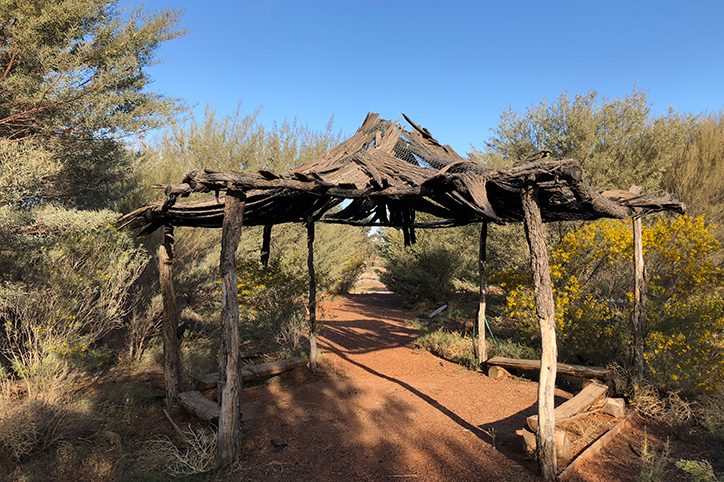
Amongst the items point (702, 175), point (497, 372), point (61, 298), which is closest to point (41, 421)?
point (61, 298)

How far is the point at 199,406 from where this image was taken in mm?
4676

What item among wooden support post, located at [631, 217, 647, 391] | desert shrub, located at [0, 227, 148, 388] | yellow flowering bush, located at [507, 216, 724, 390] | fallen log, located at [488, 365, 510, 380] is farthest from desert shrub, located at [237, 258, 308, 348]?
wooden support post, located at [631, 217, 647, 391]

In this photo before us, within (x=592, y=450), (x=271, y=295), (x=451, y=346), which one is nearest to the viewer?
(x=592, y=450)

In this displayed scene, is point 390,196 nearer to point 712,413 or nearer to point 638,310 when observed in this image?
point 638,310

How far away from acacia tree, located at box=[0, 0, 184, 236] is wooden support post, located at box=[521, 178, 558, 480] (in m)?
6.16

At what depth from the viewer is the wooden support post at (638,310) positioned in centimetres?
555

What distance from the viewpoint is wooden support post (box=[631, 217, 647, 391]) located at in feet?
18.2

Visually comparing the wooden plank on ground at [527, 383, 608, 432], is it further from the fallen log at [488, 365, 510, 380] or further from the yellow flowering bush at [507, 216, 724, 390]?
the fallen log at [488, 365, 510, 380]

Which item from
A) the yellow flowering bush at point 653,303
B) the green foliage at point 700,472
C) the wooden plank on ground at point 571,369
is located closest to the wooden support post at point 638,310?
the yellow flowering bush at point 653,303

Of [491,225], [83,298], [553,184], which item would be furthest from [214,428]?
[491,225]

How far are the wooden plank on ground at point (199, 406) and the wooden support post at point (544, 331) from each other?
3322mm

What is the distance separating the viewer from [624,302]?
688cm

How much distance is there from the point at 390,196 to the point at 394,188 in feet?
0.38

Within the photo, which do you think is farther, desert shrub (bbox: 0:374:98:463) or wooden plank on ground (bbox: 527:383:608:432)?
desert shrub (bbox: 0:374:98:463)
